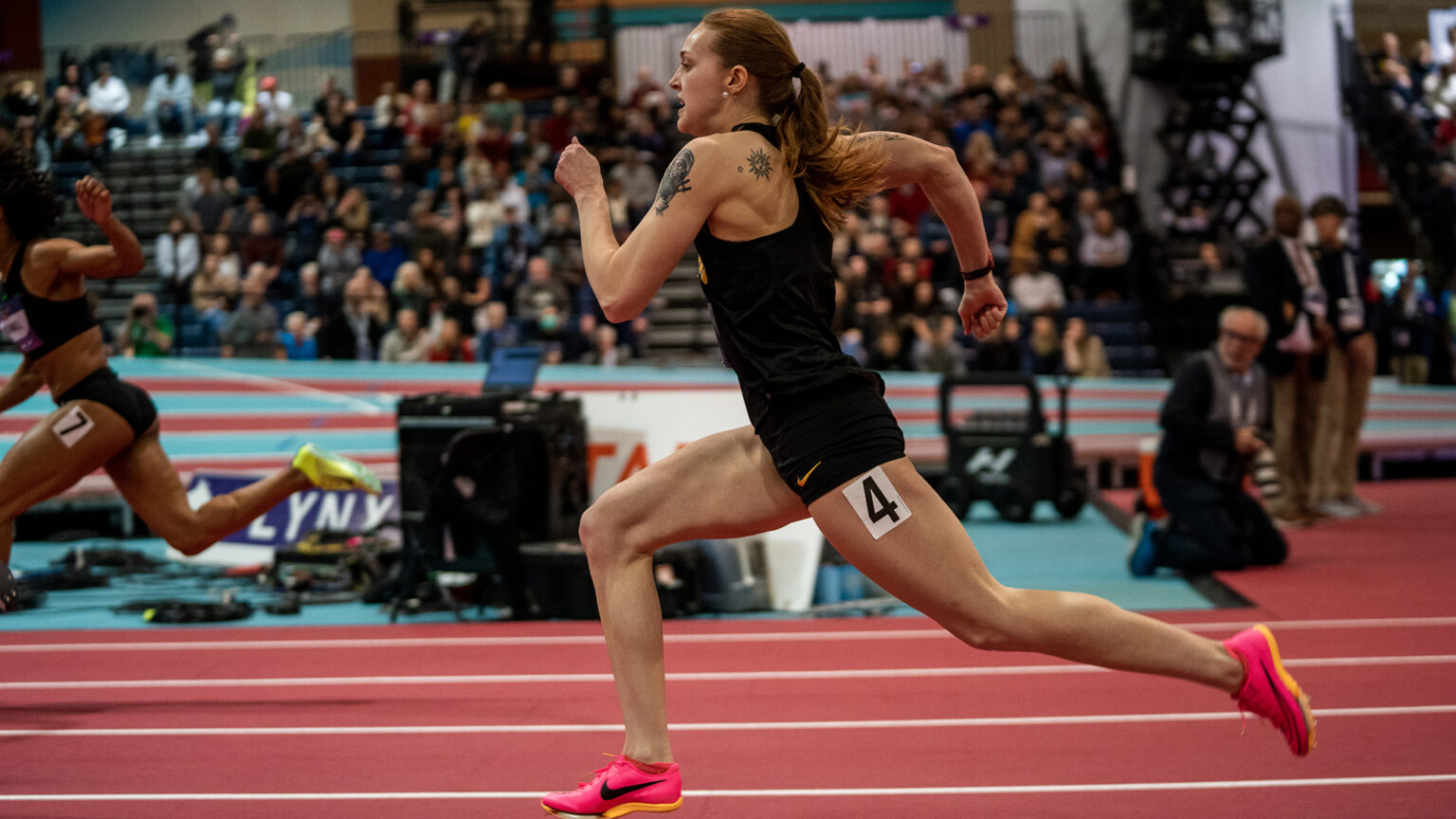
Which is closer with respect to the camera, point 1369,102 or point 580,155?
point 580,155

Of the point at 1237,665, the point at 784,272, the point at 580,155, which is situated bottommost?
the point at 1237,665

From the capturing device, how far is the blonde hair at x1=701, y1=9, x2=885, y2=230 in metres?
3.33

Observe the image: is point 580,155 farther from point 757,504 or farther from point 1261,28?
point 1261,28

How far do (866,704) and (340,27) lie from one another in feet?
75.9

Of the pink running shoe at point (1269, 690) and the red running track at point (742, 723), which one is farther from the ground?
the pink running shoe at point (1269, 690)

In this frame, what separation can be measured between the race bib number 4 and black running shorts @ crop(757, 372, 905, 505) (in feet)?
0.09

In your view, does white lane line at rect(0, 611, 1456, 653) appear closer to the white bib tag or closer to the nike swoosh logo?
the white bib tag

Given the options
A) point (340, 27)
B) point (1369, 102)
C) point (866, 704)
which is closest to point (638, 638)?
point (866, 704)

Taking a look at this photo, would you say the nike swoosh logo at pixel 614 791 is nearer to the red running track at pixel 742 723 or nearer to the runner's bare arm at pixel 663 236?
the red running track at pixel 742 723

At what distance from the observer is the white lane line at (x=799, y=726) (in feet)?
16.6

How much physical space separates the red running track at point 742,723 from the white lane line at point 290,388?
4.24m

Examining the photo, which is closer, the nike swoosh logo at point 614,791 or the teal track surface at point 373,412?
the nike swoosh logo at point 614,791

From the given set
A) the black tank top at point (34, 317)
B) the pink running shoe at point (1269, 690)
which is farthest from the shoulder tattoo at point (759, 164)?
the black tank top at point (34, 317)

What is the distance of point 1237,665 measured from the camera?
11.3 ft
